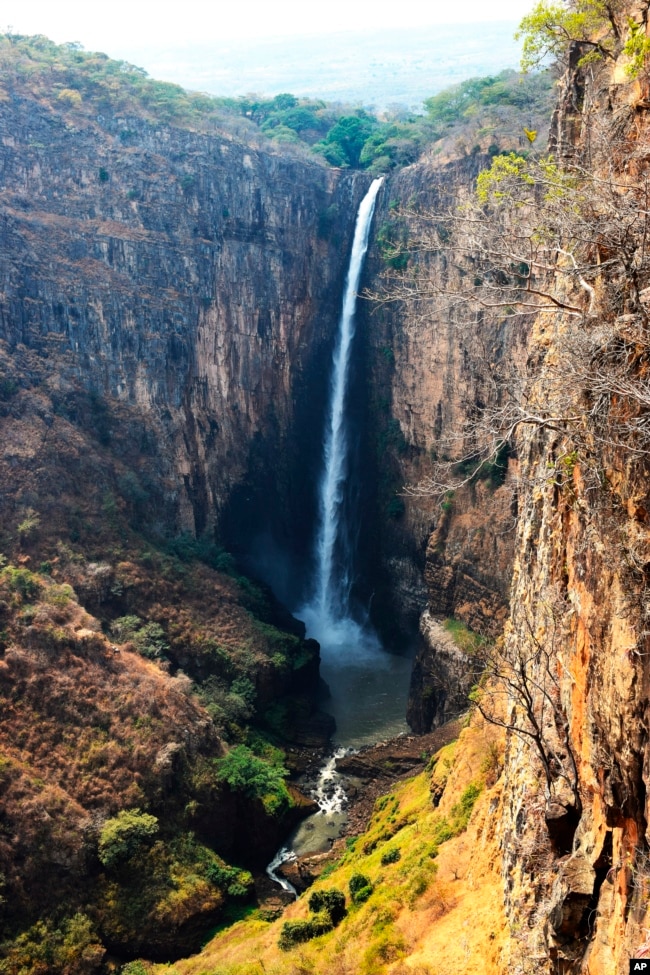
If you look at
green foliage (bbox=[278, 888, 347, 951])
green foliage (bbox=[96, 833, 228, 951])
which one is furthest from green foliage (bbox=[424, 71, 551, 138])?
green foliage (bbox=[96, 833, 228, 951])

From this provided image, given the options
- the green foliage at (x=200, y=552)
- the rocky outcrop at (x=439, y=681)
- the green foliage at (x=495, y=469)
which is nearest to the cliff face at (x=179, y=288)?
the green foliage at (x=200, y=552)

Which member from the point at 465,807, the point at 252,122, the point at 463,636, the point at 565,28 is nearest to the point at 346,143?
the point at 252,122

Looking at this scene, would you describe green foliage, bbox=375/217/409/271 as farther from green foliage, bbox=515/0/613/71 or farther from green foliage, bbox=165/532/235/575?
green foliage, bbox=515/0/613/71

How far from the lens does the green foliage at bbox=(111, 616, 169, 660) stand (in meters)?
25.5

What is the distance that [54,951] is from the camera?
1814cm

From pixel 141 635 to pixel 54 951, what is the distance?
9.51 m

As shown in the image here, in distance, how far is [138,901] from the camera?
1939 centimetres

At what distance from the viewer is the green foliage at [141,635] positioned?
1005 inches

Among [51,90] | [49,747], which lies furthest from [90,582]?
[51,90]

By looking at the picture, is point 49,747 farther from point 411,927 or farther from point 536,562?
point 536,562

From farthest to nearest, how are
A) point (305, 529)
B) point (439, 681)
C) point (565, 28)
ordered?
1. point (305, 529)
2. point (439, 681)
3. point (565, 28)

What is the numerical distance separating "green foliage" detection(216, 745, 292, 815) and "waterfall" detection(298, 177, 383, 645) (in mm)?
11289

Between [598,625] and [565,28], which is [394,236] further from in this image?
[598,625]

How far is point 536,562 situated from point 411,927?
6.83 metres
